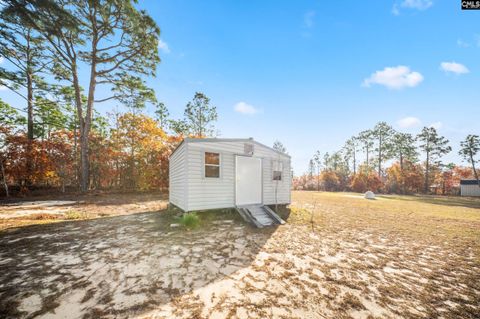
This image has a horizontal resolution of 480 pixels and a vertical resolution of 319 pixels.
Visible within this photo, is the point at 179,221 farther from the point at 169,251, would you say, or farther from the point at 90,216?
the point at 90,216

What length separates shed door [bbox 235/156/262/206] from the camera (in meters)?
7.31

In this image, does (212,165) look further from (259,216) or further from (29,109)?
(29,109)

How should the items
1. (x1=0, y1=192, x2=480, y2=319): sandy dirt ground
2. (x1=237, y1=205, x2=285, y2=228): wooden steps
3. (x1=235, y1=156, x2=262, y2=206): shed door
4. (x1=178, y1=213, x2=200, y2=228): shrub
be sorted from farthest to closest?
(x1=235, y1=156, x2=262, y2=206): shed door → (x1=237, y1=205, x2=285, y2=228): wooden steps → (x1=178, y1=213, x2=200, y2=228): shrub → (x1=0, y1=192, x2=480, y2=319): sandy dirt ground

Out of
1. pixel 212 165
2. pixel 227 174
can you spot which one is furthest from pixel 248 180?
pixel 212 165

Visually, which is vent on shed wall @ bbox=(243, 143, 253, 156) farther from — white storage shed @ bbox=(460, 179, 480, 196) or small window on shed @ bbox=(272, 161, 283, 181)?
white storage shed @ bbox=(460, 179, 480, 196)

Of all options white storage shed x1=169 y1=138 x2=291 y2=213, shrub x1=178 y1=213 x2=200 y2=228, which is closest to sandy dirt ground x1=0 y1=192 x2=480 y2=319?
shrub x1=178 y1=213 x2=200 y2=228

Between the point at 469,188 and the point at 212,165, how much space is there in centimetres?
4291

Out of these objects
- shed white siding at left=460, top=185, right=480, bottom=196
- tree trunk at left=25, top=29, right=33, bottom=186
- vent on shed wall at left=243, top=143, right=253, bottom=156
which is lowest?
shed white siding at left=460, top=185, right=480, bottom=196

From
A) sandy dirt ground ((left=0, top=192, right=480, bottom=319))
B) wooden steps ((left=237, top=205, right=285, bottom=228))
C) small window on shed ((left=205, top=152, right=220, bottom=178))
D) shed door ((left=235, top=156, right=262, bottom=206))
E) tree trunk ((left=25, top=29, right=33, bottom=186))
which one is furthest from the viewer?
tree trunk ((left=25, top=29, right=33, bottom=186))

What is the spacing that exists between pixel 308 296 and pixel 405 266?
2.63m

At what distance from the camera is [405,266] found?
3.52 m

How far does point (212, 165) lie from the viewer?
22.5 feet

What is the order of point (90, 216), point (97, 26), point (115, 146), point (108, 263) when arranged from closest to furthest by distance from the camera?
point (108, 263) → point (90, 216) → point (97, 26) → point (115, 146)

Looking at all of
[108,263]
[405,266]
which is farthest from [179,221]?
[405,266]
